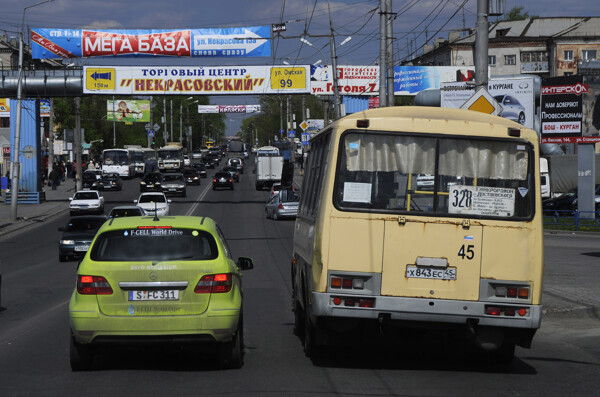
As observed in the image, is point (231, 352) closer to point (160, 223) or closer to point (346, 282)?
point (346, 282)

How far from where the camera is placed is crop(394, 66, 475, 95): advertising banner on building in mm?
54750

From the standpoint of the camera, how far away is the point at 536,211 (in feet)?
30.2

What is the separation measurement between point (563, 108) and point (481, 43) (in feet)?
82.7

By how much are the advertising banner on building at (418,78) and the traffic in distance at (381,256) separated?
150 ft

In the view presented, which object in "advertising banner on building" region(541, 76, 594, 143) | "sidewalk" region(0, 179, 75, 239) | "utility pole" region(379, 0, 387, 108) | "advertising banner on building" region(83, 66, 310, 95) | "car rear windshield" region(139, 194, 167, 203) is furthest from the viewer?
"advertising banner on building" region(83, 66, 310, 95)

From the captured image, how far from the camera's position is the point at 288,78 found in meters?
50.1

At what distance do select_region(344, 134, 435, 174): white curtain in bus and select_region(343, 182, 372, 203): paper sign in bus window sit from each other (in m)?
0.17

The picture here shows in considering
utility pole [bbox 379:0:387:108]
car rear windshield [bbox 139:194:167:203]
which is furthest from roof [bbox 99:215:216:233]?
car rear windshield [bbox 139:194:167:203]

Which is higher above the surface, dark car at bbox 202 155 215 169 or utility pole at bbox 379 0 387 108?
utility pole at bbox 379 0 387 108

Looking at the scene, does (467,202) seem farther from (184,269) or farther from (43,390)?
(43,390)

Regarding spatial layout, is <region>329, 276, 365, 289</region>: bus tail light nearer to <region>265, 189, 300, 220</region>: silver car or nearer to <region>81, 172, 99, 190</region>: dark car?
<region>265, 189, 300, 220</region>: silver car

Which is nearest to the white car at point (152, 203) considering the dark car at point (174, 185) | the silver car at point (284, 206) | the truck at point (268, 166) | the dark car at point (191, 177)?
the silver car at point (284, 206)

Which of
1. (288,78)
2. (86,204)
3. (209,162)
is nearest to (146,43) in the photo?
(288,78)

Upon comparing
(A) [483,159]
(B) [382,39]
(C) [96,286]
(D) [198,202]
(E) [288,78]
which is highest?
(E) [288,78]
